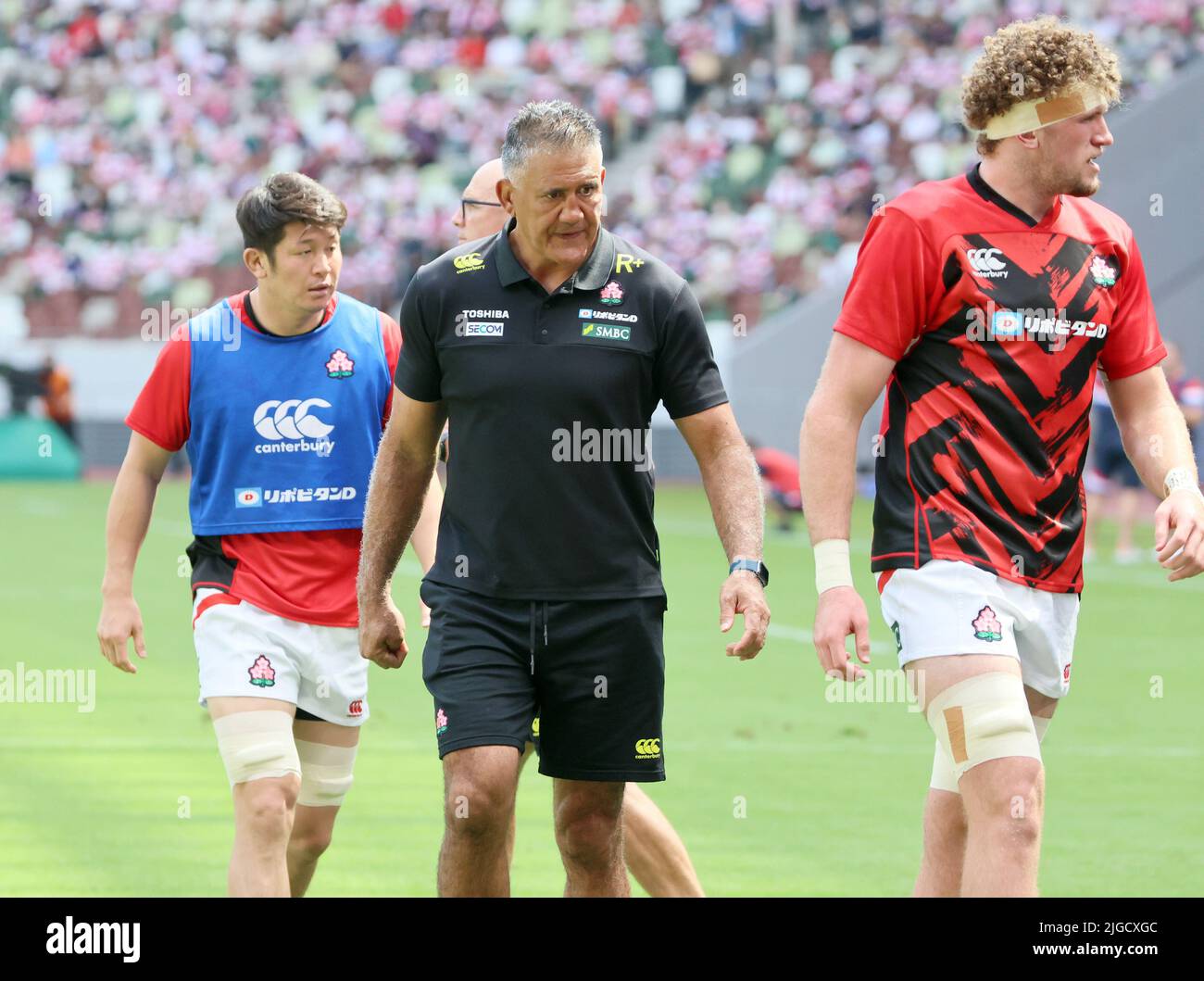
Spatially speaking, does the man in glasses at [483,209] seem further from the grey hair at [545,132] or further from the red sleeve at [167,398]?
the grey hair at [545,132]

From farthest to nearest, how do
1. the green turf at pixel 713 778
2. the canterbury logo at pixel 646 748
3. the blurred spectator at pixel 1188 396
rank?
the blurred spectator at pixel 1188 396
the green turf at pixel 713 778
the canterbury logo at pixel 646 748

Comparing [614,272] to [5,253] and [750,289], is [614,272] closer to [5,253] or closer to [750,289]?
[750,289]

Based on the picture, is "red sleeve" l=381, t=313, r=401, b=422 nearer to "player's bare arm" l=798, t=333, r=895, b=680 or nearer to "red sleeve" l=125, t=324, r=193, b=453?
"red sleeve" l=125, t=324, r=193, b=453

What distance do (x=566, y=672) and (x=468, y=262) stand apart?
3.80ft

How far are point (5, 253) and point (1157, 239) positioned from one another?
20164 mm

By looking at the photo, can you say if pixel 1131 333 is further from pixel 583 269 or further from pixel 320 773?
pixel 320 773

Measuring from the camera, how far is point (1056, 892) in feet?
24.0

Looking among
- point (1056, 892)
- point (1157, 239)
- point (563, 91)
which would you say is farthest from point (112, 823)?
point (563, 91)

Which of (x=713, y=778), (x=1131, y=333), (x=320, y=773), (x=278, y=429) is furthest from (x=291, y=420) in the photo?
(x=713, y=778)

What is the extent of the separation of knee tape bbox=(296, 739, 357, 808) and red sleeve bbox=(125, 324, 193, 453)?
1039mm

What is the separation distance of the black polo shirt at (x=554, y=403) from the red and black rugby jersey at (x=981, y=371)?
21.6 inches

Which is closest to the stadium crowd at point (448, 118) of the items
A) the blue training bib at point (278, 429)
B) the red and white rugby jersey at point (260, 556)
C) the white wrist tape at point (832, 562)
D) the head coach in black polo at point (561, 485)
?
the blue training bib at point (278, 429)

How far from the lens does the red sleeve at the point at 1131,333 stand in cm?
554

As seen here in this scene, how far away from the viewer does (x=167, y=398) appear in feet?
20.6
